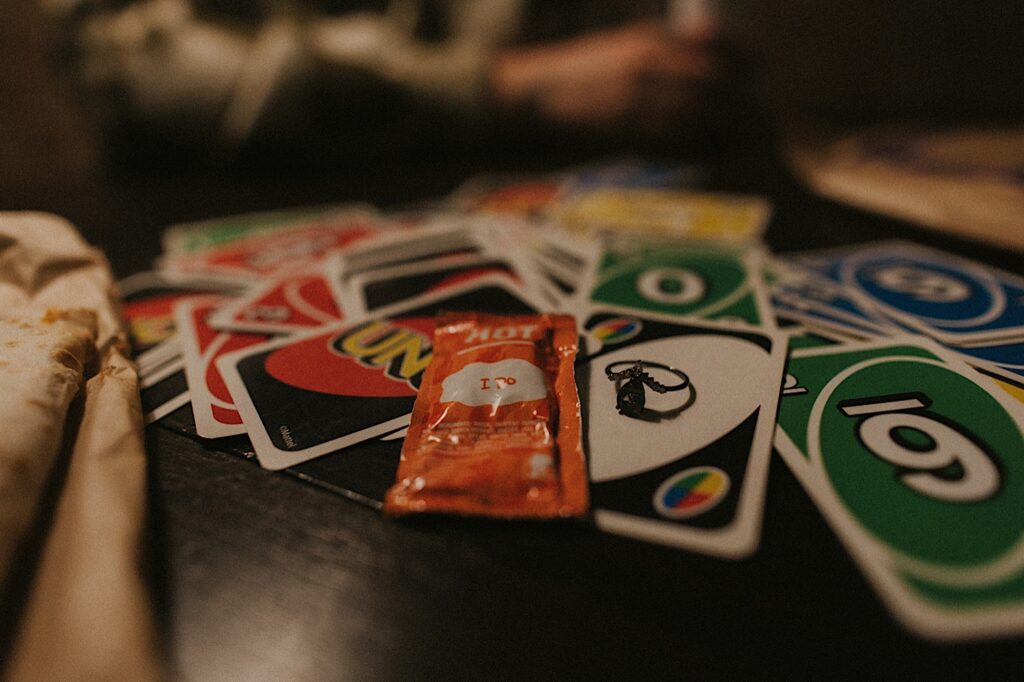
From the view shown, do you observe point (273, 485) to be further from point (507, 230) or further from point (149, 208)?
point (149, 208)

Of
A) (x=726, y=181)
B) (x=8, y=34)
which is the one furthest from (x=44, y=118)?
(x=726, y=181)

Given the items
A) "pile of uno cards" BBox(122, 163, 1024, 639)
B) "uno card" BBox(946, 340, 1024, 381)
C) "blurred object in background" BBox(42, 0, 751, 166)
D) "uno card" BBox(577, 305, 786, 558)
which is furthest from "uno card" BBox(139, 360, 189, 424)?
"blurred object in background" BBox(42, 0, 751, 166)

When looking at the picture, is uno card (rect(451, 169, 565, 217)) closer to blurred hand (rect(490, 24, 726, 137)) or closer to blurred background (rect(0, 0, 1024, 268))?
blurred background (rect(0, 0, 1024, 268))

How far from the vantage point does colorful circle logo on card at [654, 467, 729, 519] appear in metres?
0.41

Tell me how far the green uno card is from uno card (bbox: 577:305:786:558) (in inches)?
2.2

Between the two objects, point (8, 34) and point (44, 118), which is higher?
point (8, 34)

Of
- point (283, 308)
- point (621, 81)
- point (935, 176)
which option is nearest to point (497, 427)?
point (283, 308)

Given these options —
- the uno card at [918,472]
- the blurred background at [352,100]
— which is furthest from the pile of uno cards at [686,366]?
the blurred background at [352,100]

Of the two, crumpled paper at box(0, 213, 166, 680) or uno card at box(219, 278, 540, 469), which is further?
uno card at box(219, 278, 540, 469)

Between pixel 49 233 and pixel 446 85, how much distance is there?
1.01 meters

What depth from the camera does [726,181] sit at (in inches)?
45.6

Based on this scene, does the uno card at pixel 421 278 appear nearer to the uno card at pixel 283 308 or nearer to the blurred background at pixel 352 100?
the uno card at pixel 283 308

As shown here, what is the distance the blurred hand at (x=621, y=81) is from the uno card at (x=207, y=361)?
1.01 metres

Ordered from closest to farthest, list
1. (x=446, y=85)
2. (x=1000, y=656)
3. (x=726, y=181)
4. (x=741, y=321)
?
(x=1000, y=656) < (x=741, y=321) < (x=726, y=181) < (x=446, y=85)
